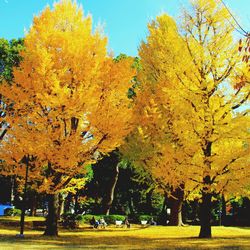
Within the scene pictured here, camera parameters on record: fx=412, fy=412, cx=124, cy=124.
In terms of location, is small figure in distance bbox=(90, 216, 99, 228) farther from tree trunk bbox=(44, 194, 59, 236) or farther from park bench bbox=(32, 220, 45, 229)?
tree trunk bbox=(44, 194, 59, 236)

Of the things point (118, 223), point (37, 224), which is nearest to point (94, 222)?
point (118, 223)

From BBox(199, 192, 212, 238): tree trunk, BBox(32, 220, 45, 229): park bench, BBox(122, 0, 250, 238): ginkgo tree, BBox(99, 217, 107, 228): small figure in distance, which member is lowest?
BBox(32, 220, 45, 229): park bench

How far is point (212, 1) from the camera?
17734 mm

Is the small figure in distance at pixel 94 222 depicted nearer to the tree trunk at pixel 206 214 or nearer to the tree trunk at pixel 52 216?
the tree trunk at pixel 52 216

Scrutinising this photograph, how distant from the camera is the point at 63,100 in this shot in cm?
1664

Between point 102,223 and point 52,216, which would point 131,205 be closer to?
point 102,223

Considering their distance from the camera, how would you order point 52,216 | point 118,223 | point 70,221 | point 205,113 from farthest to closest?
point 118,223
point 70,221
point 52,216
point 205,113

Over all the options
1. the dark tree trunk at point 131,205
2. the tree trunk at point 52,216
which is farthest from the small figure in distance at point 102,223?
the dark tree trunk at point 131,205

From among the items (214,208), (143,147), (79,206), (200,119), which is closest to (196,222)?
(214,208)

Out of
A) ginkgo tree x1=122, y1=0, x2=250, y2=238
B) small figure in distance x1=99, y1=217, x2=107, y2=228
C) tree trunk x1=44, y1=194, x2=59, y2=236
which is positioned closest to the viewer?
ginkgo tree x1=122, y1=0, x2=250, y2=238

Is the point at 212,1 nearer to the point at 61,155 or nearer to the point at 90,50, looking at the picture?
the point at 90,50

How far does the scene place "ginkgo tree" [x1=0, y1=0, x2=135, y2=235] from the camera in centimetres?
1698

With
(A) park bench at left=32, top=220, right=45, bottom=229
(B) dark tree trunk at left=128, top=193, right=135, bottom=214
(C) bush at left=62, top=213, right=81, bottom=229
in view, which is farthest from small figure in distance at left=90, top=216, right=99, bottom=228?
(B) dark tree trunk at left=128, top=193, right=135, bottom=214

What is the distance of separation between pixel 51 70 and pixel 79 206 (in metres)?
34.9
